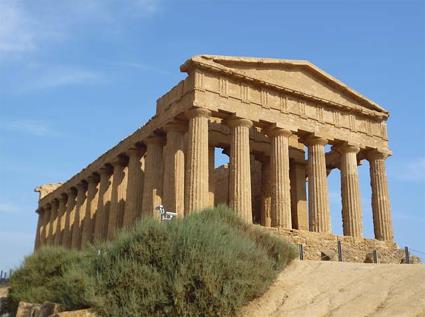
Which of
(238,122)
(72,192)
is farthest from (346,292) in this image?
(72,192)

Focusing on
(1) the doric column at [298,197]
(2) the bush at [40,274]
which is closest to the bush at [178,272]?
(2) the bush at [40,274]

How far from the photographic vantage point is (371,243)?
24.0m

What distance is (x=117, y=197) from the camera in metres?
28.4

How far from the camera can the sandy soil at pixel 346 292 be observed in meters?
9.69

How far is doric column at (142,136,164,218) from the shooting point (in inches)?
973

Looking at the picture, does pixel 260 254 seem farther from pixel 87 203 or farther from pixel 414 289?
pixel 87 203

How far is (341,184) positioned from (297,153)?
156 inches

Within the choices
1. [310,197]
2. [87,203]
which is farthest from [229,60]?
[87,203]

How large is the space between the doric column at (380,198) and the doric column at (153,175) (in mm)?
11272

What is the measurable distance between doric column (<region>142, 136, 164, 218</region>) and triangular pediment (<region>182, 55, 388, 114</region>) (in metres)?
4.85

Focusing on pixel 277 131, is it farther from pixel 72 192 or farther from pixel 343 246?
pixel 72 192

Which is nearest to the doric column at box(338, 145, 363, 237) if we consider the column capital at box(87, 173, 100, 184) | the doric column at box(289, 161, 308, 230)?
the doric column at box(289, 161, 308, 230)

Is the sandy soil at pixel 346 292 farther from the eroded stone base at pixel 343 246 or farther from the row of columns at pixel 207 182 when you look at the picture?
the eroded stone base at pixel 343 246

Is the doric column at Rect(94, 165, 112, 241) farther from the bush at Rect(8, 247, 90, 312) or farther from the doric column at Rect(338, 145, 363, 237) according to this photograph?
the doric column at Rect(338, 145, 363, 237)
